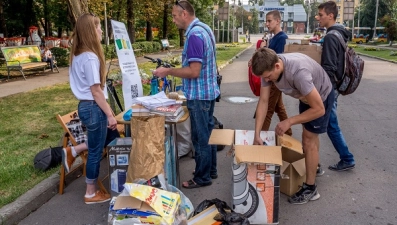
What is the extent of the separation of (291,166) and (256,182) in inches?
29.9

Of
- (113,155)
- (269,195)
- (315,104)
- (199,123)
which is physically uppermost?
(315,104)

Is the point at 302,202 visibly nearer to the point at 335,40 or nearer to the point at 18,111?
the point at 335,40

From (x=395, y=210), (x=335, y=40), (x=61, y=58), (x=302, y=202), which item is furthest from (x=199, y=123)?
(x=61, y=58)

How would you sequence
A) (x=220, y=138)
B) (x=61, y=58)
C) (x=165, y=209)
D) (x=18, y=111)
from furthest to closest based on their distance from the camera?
(x=61, y=58)
(x=18, y=111)
(x=220, y=138)
(x=165, y=209)

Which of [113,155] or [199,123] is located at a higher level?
[199,123]

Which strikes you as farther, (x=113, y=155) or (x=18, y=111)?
(x=18, y=111)

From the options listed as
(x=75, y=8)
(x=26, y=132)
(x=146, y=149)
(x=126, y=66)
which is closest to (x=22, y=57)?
(x=75, y=8)

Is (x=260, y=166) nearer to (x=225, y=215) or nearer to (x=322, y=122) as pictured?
(x=225, y=215)

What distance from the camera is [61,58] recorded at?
17.9m

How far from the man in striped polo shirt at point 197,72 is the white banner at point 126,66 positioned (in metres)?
0.62

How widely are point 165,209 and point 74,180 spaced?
7.08 ft

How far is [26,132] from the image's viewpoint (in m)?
6.34

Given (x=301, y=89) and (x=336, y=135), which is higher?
(x=301, y=89)

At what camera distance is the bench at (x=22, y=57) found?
12984 mm
